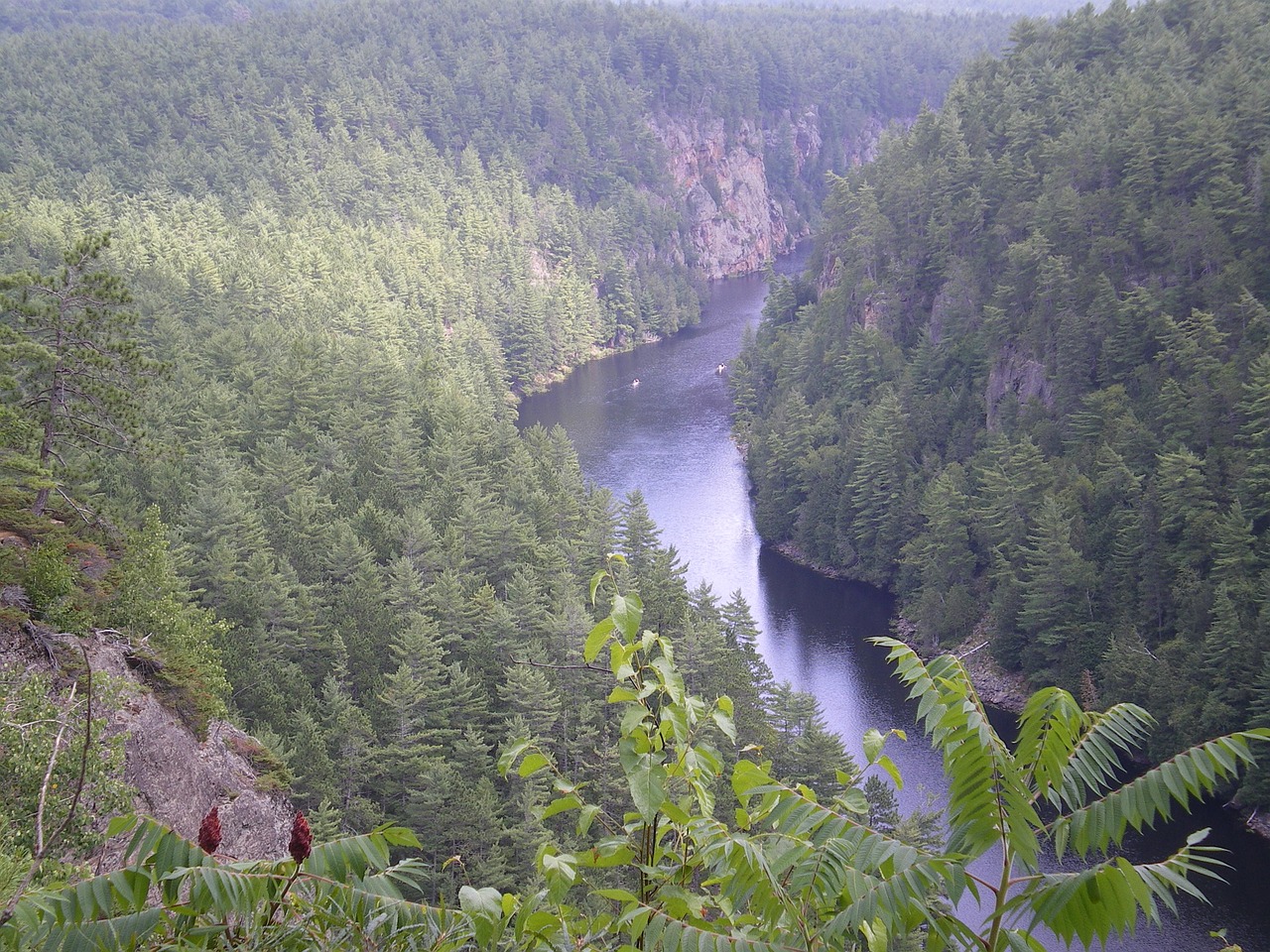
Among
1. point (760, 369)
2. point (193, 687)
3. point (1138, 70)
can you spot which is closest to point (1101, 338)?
point (1138, 70)

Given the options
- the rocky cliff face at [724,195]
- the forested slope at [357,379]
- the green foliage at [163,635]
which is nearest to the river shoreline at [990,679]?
the forested slope at [357,379]

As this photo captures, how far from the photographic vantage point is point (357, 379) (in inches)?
2322

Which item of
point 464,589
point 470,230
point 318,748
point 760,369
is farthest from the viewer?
point 470,230

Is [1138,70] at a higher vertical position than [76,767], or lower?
higher

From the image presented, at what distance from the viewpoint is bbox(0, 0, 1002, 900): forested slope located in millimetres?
26766

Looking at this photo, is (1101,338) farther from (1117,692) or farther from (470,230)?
(470,230)

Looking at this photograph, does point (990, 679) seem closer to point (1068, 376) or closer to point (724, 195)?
point (1068, 376)

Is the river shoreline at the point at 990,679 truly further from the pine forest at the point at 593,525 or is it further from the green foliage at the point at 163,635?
the green foliage at the point at 163,635

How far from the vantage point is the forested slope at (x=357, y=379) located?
26766 mm

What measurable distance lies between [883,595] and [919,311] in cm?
2581

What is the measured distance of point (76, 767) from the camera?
42.8 ft

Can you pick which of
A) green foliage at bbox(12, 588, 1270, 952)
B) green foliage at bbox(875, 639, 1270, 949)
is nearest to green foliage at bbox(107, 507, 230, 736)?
green foliage at bbox(12, 588, 1270, 952)

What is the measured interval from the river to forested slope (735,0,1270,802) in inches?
109

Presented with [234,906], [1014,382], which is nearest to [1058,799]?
[234,906]
